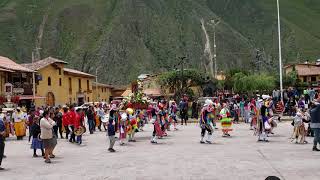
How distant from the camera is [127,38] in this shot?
364 ft

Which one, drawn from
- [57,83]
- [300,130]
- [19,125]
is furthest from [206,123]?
[57,83]

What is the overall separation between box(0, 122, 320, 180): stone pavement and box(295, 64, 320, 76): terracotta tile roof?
69833 mm

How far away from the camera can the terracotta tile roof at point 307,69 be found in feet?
287

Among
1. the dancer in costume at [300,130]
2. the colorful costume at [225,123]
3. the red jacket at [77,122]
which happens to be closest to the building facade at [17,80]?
the red jacket at [77,122]

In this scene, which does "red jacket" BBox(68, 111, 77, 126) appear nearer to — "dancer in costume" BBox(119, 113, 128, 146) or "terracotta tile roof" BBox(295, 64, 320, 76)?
"dancer in costume" BBox(119, 113, 128, 146)

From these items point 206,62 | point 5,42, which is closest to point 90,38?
point 5,42

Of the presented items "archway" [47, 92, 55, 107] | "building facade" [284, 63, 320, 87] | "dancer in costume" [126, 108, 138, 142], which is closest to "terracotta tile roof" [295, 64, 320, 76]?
"building facade" [284, 63, 320, 87]

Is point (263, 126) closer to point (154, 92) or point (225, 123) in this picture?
point (225, 123)

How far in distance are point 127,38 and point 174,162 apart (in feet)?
321

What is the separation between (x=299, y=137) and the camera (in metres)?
20.5

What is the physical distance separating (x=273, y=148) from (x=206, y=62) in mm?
95468

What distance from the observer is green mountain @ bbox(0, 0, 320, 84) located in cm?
10850

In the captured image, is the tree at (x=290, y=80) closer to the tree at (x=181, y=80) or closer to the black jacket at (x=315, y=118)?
the tree at (x=181, y=80)

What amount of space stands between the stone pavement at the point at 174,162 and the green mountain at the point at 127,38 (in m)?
82.4
